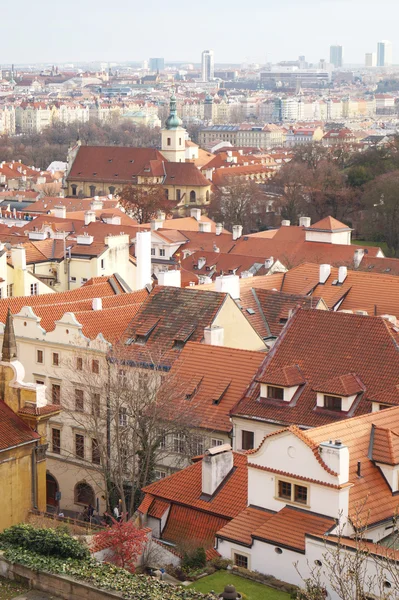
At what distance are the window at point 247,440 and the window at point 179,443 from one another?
1.89 m

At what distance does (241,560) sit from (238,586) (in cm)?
159

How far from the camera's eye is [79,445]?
3966 cm

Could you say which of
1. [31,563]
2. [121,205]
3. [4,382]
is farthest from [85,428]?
[121,205]

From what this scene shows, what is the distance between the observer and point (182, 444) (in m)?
34.8

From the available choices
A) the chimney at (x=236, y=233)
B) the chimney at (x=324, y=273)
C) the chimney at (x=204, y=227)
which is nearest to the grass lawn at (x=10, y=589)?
the chimney at (x=324, y=273)

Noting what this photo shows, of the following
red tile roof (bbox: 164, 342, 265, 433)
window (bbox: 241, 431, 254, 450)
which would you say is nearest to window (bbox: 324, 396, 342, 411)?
window (bbox: 241, 431, 254, 450)

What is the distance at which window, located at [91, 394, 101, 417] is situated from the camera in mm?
35456

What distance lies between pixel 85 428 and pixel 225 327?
220 inches

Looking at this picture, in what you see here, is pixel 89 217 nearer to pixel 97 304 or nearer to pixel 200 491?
pixel 97 304

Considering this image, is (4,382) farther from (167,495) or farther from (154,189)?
(154,189)

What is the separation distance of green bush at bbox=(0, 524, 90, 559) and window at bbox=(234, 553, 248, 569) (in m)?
4.27

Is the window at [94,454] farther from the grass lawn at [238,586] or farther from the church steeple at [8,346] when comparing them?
the grass lawn at [238,586]

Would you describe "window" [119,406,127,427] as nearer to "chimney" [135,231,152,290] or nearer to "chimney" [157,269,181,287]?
"chimney" [157,269,181,287]

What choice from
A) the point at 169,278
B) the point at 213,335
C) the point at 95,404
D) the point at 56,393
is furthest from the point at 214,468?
the point at 169,278
